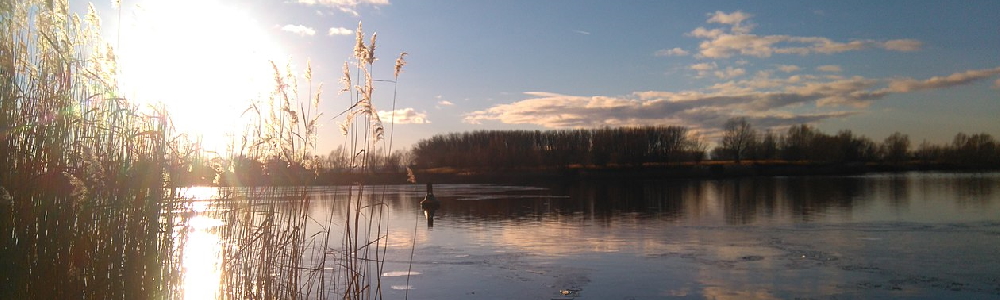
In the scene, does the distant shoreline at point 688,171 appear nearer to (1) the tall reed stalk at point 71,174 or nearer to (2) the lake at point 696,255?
(2) the lake at point 696,255

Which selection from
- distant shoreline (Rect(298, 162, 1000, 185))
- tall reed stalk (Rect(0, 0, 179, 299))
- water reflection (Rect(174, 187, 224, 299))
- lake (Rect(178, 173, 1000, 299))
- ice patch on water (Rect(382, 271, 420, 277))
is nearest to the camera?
tall reed stalk (Rect(0, 0, 179, 299))

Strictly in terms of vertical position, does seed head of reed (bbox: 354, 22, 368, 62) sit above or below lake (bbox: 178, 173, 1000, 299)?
above

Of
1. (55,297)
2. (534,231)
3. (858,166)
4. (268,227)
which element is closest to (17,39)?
(55,297)

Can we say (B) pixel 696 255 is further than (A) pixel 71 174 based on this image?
Yes

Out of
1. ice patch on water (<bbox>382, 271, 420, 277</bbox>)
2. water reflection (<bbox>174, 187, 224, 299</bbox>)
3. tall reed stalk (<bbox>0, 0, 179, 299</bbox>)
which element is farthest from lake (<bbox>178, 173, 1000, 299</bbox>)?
tall reed stalk (<bbox>0, 0, 179, 299</bbox>)

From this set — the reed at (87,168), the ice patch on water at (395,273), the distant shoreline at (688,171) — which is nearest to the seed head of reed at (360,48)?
the reed at (87,168)

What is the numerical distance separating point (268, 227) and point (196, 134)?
2.61 ft

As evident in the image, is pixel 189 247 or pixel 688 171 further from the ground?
pixel 688 171

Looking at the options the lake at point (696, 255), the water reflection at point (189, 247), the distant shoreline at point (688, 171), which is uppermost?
the distant shoreline at point (688, 171)

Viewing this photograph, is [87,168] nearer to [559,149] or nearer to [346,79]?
[346,79]

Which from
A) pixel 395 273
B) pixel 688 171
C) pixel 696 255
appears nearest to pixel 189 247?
pixel 395 273

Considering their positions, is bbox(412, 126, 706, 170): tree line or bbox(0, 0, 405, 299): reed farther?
bbox(412, 126, 706, 170): tree line

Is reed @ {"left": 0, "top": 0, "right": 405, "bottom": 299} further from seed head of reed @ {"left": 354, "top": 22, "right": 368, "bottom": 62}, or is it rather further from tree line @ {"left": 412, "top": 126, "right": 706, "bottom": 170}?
tree line @ {"left": 412, "top": 126, "right": 706, "bottom": 170}

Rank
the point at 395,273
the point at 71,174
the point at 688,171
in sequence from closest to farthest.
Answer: the point at 71,174 → the point at 395,273 → the point at 688,171
